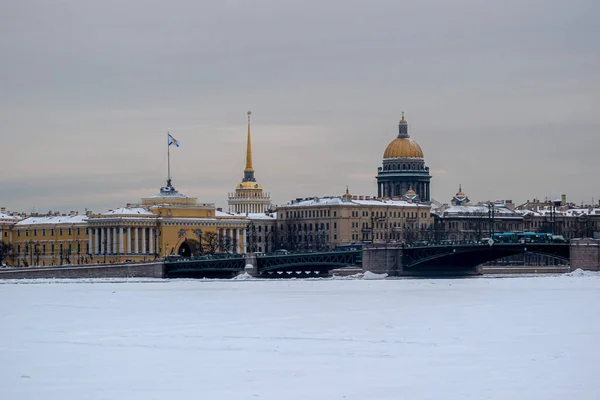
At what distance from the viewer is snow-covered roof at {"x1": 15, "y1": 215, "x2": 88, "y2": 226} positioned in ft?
386

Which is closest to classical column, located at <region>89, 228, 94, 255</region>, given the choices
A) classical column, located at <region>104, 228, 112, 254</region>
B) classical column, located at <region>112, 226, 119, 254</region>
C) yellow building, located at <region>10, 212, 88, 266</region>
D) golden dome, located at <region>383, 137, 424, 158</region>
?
yellow building, located at <region>10, 212, 88, 266</region>

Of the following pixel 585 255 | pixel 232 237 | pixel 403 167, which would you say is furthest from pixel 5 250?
pixel 403 167

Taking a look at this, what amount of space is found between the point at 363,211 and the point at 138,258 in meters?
35.0

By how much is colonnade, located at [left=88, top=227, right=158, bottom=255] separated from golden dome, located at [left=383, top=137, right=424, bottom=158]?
177 ft

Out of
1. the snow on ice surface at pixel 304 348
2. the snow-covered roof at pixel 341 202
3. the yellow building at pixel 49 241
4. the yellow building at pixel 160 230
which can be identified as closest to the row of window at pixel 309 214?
the snow-covered roof at pixel 341 202

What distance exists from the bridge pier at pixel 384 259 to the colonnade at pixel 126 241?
2969 centimetres

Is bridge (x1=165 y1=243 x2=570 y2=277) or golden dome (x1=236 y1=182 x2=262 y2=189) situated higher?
golden dome (x1=236 y1=182 x2=262 y2=189)

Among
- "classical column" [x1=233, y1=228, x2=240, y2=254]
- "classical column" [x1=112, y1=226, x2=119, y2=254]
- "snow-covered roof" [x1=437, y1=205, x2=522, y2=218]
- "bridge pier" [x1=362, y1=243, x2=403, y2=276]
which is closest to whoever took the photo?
"bridge pier" [x1=362, y1=243, x2=403, y2=276]

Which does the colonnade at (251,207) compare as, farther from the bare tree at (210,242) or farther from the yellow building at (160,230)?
the bare tree at (210,242)

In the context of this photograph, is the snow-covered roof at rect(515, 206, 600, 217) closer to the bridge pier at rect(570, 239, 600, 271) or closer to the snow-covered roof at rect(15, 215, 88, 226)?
the snow-covered roof at rect(15, 215, 88, 226)

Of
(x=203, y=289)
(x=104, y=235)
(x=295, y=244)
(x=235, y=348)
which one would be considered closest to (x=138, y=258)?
(x=104, y=235)

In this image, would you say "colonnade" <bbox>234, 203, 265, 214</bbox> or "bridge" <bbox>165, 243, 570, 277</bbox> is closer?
"bridge" <bbox>165, 243, 570, 277</bbox>

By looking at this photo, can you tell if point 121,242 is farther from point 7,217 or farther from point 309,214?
point 309,214

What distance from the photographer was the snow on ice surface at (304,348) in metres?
26.5
